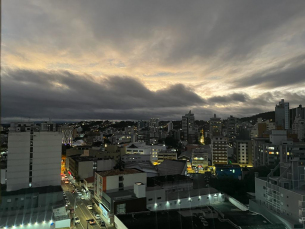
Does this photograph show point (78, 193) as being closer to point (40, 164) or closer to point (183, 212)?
point (40, 164)

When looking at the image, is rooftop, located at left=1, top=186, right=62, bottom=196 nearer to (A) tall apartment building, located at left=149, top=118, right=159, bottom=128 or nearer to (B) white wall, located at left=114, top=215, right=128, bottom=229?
(B) white wall, located at left=114, top=215, right=128, bottom=229

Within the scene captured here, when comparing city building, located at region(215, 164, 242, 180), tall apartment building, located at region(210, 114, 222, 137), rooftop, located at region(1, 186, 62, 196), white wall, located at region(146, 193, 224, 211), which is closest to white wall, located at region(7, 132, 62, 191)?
rooftop, located at region(1, 186, 62, 196)

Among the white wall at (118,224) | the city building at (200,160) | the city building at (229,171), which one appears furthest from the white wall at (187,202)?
the city building at (200,160)

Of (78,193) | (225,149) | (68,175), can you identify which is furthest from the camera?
(225,149)

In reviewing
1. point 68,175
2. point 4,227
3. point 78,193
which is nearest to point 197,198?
point 78,193

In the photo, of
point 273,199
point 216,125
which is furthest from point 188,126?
point 273,199

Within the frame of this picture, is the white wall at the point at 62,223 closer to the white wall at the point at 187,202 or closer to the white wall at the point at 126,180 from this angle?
the white wall at the point at 126,180
